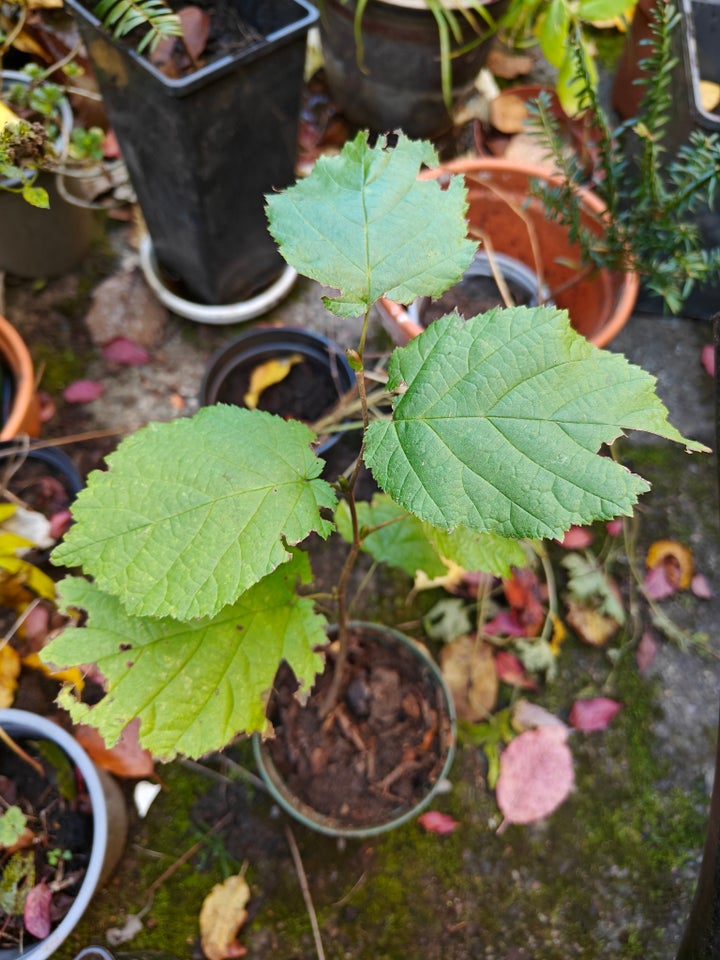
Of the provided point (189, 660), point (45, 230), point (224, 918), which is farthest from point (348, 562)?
point (45, 230)

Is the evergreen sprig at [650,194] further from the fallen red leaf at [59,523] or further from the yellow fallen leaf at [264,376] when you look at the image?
the fallen red leaf at [59,523]

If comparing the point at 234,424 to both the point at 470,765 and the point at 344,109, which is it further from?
the point at 344,109

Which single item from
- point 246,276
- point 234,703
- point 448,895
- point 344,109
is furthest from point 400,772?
point 344,109

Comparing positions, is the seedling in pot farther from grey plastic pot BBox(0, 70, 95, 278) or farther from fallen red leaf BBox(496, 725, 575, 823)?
grey plastic pot BBox(0, 70, 95, 278)

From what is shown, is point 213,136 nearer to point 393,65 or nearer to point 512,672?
point 393,65

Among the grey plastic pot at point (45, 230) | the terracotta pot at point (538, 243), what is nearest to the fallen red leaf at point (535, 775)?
the terracotta pot at point (538, 243)

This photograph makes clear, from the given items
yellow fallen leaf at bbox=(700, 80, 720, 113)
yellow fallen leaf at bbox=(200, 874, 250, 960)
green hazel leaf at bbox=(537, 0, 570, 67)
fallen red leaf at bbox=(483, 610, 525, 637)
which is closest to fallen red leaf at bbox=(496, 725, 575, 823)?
fallen red leaf at bbox=(483, 610, 525, 637)
